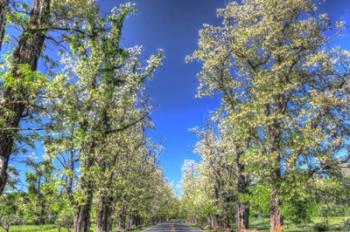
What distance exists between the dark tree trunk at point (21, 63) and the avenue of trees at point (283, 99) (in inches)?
667

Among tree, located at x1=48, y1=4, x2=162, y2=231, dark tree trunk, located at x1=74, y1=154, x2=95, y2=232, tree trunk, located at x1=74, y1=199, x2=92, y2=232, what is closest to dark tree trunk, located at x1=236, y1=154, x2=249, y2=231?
tree, located at x1=48, y1=4, x2=162, y2=231

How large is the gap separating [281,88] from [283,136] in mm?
3067

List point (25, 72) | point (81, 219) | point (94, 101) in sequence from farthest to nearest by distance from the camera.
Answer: point (81, 219)
point (94, 101)
point (25, 72)

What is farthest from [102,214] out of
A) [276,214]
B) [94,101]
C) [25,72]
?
[25,72]

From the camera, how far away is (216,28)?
29344 millimetres

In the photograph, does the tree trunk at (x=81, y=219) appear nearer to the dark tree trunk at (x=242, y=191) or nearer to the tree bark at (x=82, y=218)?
the tree bark at (x=82, y=218)

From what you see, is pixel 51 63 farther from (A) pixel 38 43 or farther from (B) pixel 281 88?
(B) pixel 281 88

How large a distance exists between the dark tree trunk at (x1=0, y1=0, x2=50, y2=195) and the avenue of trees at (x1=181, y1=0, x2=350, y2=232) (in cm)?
1694

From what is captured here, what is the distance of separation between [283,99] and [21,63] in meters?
19.7

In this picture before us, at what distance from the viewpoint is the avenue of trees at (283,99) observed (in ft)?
74.0

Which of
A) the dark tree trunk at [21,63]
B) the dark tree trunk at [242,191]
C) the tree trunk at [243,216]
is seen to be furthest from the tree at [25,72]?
the tree trunk at [243,216]

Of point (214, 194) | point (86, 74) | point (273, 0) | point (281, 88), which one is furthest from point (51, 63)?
point (214, 194)

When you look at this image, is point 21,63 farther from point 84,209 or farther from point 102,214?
point 102,214

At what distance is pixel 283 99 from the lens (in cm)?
2511
